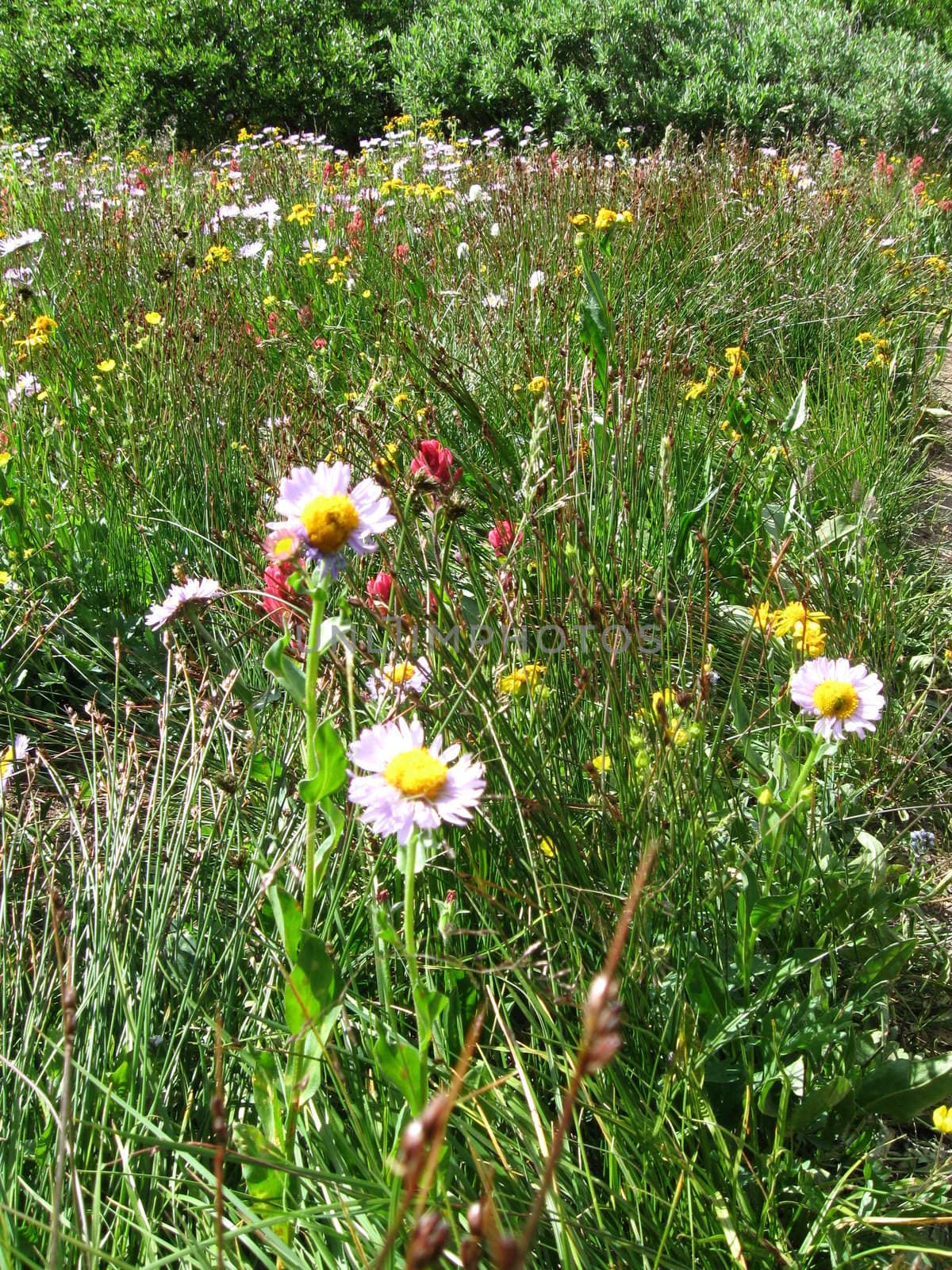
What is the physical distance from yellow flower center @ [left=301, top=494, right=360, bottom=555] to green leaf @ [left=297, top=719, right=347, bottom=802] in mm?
164

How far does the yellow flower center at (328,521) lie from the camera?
2.95 ft

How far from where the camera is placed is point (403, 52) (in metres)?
8.03

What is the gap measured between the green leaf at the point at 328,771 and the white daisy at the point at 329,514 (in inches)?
6.1

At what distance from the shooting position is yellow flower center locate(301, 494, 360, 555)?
90cm

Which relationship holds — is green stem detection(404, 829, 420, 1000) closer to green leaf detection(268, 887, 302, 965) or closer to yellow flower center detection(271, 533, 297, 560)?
green leaf detection(268, 887, 302, 965)

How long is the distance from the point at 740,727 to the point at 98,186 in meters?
4.96

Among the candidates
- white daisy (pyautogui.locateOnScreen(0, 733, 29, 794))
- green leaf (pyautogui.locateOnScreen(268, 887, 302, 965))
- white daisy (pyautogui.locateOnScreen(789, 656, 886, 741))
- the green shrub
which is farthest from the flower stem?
the green shrub

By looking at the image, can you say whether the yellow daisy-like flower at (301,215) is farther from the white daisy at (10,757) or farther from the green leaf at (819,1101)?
the green leaf at (819,1101)

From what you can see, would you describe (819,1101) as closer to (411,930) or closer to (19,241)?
(411,930)

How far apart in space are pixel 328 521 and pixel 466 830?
547 mm

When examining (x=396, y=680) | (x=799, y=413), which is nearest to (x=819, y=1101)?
(x=396, y=680)

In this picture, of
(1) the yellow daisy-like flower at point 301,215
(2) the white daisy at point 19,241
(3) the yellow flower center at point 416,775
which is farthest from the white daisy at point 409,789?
(1) the yellow daisy-like flower at point 301,215

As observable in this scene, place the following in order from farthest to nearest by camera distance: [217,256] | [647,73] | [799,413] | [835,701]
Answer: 1. [647,73]
2. [217,256]
3. [799,413]
4. [835,701]

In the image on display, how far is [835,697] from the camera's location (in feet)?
4.03
